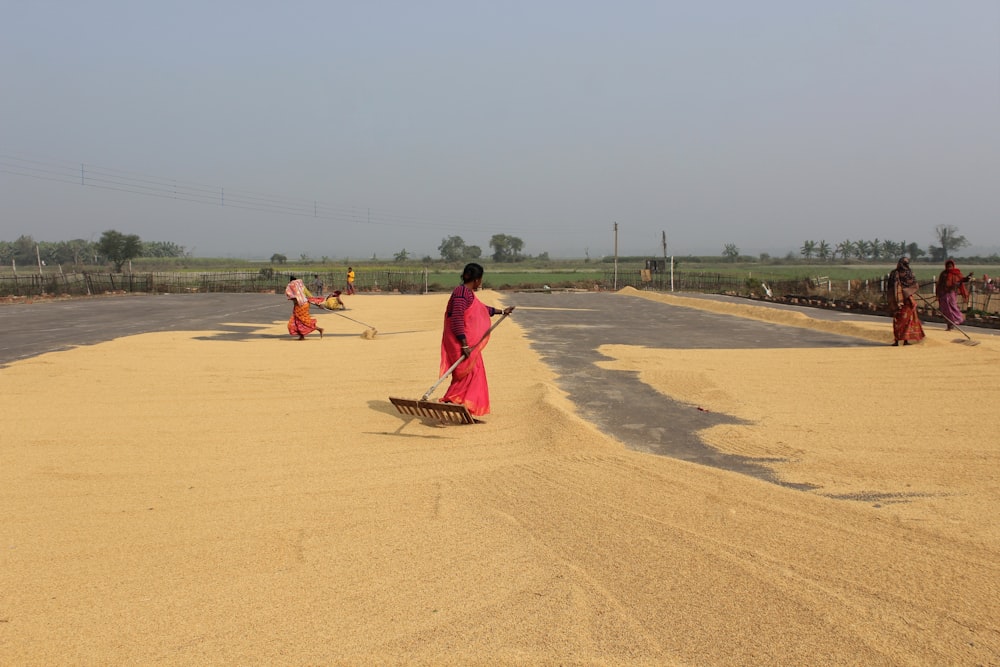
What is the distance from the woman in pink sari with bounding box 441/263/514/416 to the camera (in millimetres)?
6285

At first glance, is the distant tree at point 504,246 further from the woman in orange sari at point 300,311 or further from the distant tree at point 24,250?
the woman in orange sari at point 300,311

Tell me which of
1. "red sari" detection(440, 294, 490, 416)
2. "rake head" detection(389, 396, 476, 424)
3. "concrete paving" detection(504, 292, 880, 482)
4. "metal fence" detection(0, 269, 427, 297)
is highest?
"metal fence" detection(0, 269, 427, 297)

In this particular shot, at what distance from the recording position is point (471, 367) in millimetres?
6344

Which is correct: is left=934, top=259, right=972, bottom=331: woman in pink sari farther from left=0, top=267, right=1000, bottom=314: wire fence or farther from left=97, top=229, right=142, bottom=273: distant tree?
left=97, top=229, right=142, bottom=273: distant tree

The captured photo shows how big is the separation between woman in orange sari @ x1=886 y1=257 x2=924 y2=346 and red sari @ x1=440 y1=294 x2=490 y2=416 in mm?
7595

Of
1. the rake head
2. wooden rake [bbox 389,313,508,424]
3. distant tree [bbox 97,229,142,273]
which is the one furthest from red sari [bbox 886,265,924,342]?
distant tree [bbox 97,229,142,273]

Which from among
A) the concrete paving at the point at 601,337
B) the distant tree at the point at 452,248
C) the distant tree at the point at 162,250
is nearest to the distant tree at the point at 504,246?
the distant tree at the point at 452,248

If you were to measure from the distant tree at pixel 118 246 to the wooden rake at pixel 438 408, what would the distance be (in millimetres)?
56472

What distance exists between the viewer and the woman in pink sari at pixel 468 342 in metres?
6.29

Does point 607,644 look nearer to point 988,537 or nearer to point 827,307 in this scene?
point 988,537

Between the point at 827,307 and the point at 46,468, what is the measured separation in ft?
70.6

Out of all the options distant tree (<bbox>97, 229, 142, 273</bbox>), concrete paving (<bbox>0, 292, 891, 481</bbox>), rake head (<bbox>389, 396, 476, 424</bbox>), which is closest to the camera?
rake head (<bbox>389, 396, 476, 424</bbox>)

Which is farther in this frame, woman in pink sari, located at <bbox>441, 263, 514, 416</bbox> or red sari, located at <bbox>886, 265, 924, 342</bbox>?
red sari, located at <bbox>886, 265, 924, 342</bbox>

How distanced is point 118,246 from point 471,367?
58.1 m
